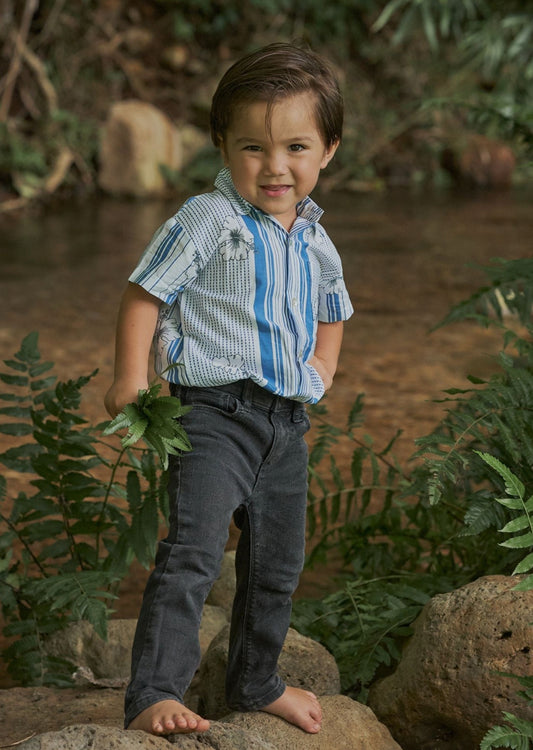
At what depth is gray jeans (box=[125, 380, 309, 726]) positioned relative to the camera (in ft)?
6.85

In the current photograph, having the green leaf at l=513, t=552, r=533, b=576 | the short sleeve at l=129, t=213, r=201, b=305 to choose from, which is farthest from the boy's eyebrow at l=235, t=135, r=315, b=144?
the green leaf at l=513, t=552, r=533, b=576

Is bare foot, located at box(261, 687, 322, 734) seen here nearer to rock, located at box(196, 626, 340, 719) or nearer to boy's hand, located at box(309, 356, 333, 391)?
rock, located at box(196, 626, 340, 719)

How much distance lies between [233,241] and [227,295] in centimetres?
12

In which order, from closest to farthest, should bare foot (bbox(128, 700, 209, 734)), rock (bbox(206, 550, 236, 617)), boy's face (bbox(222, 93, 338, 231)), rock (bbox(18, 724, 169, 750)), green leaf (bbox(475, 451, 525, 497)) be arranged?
rock (bbox(18, 724, 169, 750))
bare foot (bbox(128, 700, 209, 734))
green leaf (bbox(475, 451, 525, 497))
boy's face (bbox(222, 93, 338, 231))
rock (bbox(206, 550, 236, 617))

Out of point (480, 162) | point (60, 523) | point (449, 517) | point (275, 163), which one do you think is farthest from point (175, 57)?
point (275, 163)

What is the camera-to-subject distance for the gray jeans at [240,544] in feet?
6.85

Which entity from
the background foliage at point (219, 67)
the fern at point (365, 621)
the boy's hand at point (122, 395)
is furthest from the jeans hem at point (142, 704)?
the background foliage at point (219, 67)

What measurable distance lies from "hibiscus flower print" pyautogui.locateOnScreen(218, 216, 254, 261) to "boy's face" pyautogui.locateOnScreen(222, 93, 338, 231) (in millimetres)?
75

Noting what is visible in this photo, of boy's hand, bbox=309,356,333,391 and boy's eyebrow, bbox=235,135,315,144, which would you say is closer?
boy's eyebrow, bbox=235,135,315,144

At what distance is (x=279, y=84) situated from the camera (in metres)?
2.15

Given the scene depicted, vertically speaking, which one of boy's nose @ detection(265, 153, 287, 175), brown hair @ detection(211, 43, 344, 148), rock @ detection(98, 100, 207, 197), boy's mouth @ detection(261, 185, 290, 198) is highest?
rock @ detection(98, 100, 207, 197)

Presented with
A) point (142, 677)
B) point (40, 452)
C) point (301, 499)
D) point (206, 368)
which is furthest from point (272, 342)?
point (40, 452)

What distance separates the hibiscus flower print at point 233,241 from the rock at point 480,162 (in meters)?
14.2

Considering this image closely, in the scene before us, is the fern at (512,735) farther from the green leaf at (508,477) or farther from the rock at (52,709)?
the rock at (52,709)
